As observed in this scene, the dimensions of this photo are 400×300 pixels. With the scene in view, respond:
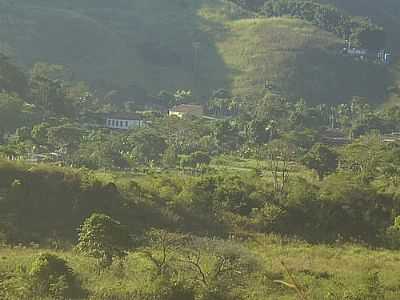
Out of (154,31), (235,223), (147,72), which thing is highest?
(154,31)

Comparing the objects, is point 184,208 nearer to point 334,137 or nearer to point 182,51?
point 334,137

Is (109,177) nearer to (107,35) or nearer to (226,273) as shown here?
(226,273)

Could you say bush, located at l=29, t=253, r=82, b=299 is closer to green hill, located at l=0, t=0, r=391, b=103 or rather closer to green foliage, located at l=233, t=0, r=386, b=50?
green hill, located at l=0, t=0, r=391, b=103

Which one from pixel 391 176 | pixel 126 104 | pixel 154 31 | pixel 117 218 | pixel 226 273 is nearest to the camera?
pixel 226 273

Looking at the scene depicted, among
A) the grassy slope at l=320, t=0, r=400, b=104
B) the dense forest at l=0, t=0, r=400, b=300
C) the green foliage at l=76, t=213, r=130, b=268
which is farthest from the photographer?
the grassy slope at l=320, t=0, r=400, b=104

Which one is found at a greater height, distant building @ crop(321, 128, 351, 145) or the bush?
distant building @ crop(321, 128, 351, 145)

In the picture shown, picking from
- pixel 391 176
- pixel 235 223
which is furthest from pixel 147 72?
pixel 235 223

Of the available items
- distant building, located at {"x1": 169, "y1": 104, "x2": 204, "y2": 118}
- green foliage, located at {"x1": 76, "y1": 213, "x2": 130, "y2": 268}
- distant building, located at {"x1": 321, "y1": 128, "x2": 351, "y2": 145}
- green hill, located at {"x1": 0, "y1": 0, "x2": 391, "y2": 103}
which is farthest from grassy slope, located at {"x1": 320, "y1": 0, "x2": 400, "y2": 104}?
green foliage, located at {"x1": 76, "y1": 213, "x2": 130, "y2": 268}
